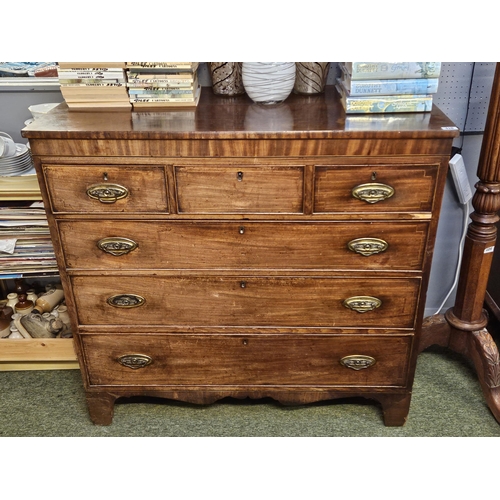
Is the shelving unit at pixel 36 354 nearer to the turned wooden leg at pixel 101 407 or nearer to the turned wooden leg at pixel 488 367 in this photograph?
the turned wooden leg at pixel 101 407

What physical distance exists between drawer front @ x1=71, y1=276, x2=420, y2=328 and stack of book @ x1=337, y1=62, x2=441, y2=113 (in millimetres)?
515

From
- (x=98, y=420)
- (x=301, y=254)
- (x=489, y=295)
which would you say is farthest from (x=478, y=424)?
(x=98, y=420)

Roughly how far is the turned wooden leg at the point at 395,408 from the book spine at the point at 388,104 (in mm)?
955

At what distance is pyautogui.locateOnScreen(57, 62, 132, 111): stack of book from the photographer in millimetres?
1507

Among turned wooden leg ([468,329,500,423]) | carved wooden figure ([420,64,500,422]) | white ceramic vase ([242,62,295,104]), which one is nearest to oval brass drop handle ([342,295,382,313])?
carved wooden figure ([420,64,500,422])

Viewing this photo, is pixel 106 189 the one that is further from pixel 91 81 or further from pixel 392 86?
pixel 392 86

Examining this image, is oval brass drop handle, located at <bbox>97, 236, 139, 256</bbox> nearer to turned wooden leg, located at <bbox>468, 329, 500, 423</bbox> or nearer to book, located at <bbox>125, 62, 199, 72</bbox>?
book, located at <bbox>125, 62, 199, 72</bbox>

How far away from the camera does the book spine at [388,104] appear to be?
1455mm

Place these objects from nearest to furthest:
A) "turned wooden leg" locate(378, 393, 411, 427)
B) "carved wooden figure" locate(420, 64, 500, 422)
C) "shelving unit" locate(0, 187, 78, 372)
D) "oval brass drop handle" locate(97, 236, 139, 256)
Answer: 1. "oval brass drop handle" locate(97, 236, 139, 256)
2. "carved wooden figure" locate(420, 64, 500, 422)
3. "turned wooden leg" locate(378, 393, 411, 427)
4. "shelving unit" locate(0, 187, 78, 372)

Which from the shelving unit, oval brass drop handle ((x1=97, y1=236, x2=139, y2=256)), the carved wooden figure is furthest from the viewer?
the shelving unit

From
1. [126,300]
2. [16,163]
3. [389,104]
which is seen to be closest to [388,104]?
[389,104]

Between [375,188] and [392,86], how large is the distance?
0.31m

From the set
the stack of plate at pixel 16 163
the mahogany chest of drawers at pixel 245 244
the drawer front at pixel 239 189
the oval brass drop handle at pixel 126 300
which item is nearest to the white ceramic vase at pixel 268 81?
the mahogany chest of drawers at pixel 245 244

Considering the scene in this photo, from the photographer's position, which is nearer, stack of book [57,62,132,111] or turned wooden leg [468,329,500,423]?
stack of book [57,62,132,111]
